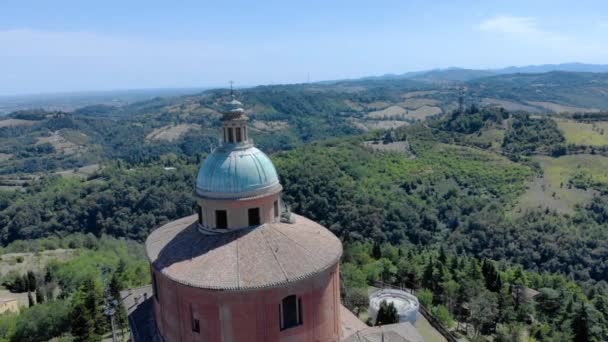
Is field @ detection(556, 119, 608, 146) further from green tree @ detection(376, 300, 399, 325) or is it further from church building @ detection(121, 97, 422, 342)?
church building @ detection(121, 97, 422, 342)

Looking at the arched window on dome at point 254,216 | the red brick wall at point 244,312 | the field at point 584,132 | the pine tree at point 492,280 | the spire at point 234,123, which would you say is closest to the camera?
the red brick wall at point 244,312

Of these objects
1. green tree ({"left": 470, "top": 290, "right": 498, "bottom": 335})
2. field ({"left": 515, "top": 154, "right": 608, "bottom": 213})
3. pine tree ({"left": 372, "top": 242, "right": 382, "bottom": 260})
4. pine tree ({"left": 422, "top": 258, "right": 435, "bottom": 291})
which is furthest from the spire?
field ({"left": 515, "top": 154, "right": 608, "bottom": 213})

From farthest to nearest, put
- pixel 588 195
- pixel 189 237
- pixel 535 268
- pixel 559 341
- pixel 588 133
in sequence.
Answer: pixel 588 133 → pixel 588 195 → pixel 535 268 → pixel 559 341 → pixel 189 237

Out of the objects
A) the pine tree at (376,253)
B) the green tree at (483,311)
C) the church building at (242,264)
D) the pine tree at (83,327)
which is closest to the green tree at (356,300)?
the green tree at (483,311)

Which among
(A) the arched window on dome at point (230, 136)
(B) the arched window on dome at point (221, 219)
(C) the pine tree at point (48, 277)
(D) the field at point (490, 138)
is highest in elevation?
(A) the arched window on dome at point (230, 136)

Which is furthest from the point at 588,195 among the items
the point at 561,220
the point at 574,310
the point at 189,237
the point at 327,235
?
the point at 189,237

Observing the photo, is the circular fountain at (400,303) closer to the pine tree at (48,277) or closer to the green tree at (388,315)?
the green tree at (388,315)

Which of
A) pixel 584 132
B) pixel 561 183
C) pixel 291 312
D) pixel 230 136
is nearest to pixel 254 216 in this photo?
pixel 230 136

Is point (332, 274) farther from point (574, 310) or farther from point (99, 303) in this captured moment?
point (574, 310)
